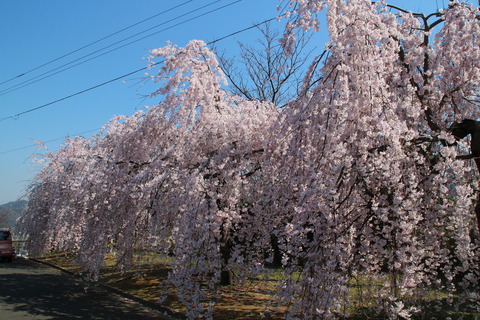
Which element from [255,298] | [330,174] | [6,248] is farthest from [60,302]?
[6,248]

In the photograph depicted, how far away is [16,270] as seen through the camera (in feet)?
51.1

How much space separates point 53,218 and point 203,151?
7.51 m

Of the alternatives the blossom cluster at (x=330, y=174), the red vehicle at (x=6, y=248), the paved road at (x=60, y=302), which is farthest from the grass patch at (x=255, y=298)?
the red vehicle at (x=6, y=248)

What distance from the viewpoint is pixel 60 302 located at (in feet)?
30.7

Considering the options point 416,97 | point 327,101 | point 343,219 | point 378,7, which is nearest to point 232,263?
point 343,219

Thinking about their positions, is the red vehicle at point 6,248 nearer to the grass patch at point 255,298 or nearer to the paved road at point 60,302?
the paved road at point 60,302

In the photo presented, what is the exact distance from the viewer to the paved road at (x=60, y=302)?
7.95m

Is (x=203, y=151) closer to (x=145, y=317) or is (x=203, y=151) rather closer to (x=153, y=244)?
(x=153, y=244)

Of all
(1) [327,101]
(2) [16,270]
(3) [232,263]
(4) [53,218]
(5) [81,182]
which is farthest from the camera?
(2) [16,270]

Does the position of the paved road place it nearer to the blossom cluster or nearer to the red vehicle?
the blossom cluster

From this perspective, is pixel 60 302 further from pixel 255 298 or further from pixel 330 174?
pixel 330 174

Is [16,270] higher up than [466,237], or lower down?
lower down

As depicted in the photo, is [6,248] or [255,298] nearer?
[255,298]

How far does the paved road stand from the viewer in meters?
7.95
